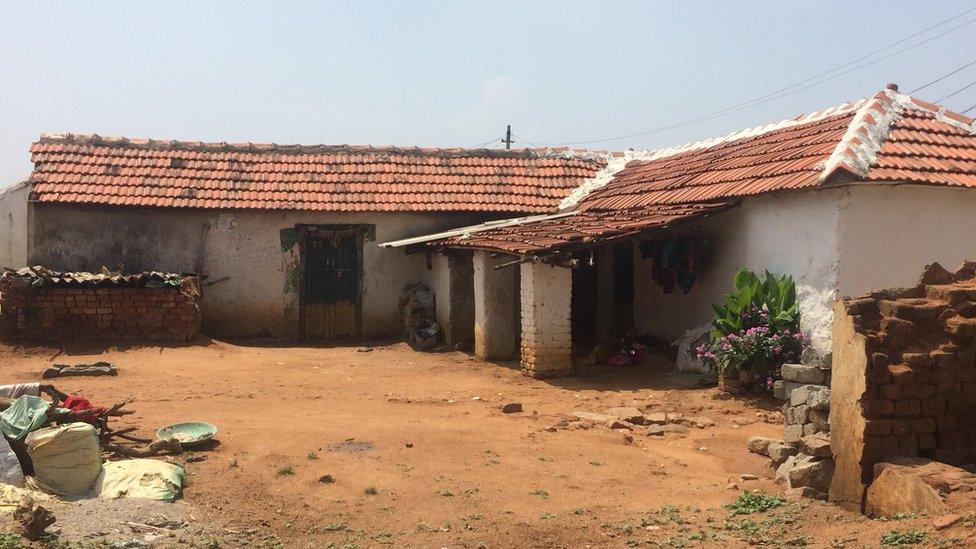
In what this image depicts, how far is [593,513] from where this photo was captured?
5.64m

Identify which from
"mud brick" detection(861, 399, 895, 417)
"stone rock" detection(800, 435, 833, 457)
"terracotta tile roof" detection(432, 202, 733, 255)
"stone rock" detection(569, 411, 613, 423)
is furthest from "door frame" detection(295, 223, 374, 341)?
"mud brick" detection(861, 399, 895, 417)

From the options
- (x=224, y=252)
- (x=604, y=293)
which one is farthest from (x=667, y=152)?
(x=224, y=252)

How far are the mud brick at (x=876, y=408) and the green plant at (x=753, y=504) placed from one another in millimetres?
851

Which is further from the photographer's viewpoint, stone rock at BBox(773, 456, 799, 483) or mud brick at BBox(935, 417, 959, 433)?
stone rock at BBox(773, 456, 799, 483)

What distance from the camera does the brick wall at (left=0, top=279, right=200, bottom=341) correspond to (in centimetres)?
1291

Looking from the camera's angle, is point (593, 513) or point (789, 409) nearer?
point (593, 513)

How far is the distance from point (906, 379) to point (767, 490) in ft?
4.37

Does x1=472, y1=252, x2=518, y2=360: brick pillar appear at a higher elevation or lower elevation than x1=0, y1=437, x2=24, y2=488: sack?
higher

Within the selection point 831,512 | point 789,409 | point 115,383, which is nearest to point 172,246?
point 115,383

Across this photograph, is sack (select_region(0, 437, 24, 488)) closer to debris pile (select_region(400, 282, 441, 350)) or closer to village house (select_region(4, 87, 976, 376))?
village house (select_region(4, 87, 976, 376))

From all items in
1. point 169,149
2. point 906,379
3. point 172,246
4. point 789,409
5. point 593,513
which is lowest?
point 593,513

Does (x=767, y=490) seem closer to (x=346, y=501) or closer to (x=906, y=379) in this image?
(x=906, y=379)

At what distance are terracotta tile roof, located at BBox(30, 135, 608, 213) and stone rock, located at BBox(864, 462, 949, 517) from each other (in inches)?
437

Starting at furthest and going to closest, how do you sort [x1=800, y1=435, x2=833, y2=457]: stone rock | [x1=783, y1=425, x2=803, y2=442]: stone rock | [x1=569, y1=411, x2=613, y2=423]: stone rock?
[x1=569, y1=411, x2=613, y2=423]: stone rock, [x1=783, y1=425, x2=803, y2=442]: stone rock, [x1=800, y1=435, x2=833, y2=457]: stone rock
